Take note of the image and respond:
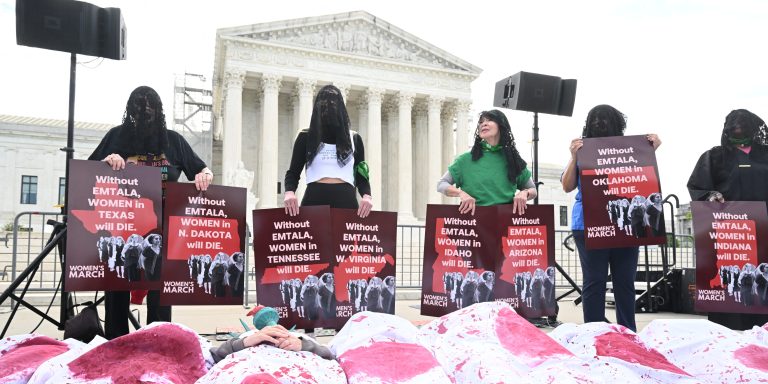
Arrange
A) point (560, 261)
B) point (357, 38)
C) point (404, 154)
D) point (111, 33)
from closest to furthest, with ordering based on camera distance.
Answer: point (111, 33) → point (560, 261) → point (404, 154) → point (357, 38)

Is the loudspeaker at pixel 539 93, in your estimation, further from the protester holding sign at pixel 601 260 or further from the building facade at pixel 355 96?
the building facade at pixel 355 96

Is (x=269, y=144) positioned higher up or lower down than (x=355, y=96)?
lower down

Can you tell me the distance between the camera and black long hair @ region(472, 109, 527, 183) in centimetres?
434

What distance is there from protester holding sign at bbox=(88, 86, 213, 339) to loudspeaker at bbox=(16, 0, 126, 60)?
1.37m

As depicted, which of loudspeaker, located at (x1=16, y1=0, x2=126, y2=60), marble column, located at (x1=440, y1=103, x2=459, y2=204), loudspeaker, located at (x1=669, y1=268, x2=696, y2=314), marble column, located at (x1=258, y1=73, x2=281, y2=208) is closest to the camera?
loudspeaker, located at (x1=16, y1=0, x2=126, y2=60)

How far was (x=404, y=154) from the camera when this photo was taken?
3400 cm

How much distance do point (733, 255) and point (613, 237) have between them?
115 cm

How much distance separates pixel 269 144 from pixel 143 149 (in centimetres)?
2745

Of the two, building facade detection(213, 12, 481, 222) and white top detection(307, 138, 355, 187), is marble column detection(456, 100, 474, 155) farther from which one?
white top detection(307, 138, 355, 187)

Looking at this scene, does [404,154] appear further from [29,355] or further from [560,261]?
[29,355]

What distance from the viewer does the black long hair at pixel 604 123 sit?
4.38m

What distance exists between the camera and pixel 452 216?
4.29m

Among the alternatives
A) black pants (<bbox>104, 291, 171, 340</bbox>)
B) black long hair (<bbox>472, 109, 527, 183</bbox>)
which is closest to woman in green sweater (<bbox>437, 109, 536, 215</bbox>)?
black long hair (<bbox>472, 109, 527, 183</bbox>)

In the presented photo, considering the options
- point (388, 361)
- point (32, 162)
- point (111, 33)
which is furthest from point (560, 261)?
point (32, 162)
